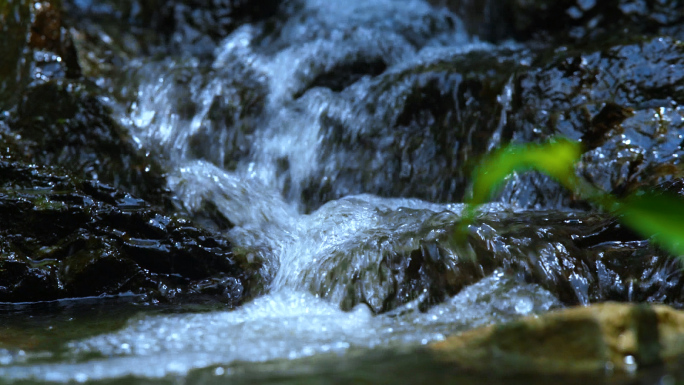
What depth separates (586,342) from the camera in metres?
1.81

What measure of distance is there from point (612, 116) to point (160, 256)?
129 inches

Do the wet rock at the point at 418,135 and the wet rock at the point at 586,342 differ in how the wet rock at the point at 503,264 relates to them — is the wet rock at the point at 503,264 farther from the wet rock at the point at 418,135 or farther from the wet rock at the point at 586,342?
the wet rock at the point at 418,135

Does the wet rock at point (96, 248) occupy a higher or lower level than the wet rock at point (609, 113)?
lower

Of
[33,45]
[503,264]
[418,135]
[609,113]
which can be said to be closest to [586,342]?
[503,264]

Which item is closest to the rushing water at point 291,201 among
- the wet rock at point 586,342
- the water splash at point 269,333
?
the water splash at point 269,333

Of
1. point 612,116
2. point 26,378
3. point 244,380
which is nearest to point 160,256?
point 26,378

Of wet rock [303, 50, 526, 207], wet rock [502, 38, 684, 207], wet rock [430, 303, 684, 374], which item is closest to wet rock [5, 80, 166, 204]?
wet rock [303, 50, 526, 207]

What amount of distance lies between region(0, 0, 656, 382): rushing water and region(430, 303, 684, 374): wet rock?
0.47m

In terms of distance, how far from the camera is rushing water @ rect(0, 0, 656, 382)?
236 cm

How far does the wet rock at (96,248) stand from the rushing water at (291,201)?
11.2 inches

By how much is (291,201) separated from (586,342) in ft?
10.6

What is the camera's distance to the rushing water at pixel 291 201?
7.74 feet

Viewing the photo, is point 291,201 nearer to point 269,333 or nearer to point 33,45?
point 269,333

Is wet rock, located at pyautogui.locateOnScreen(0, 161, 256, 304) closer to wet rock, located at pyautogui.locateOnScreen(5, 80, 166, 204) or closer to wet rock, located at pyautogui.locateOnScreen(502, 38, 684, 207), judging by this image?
wet rock, located at pyautogui.locateOnScreen(5, 80, 166, 204)
